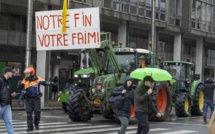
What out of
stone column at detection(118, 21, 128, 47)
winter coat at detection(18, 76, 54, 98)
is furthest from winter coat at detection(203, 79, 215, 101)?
stone column at detection(118, 21, 128, 47)

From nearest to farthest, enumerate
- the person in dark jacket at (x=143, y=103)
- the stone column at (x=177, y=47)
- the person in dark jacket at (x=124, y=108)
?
the person in dark jacket at (x=143, y=103) → the person in dark jacket at (x=124, y=108) → the stone column at (x=177, y=47)

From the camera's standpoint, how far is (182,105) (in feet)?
72.7

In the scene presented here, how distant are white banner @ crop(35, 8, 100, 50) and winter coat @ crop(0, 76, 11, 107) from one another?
21.9ft

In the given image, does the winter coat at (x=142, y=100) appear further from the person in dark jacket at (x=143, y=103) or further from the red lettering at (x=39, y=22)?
the red lettering at (x=39, y=22)

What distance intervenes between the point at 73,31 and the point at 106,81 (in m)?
2.32

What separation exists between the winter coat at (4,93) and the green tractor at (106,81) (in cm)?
670

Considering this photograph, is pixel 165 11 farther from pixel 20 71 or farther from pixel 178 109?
pixel 178 109

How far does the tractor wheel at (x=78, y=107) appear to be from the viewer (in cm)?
1806

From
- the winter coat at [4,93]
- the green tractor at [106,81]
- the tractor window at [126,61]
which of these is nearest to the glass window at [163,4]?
the green tractor at [106,81]

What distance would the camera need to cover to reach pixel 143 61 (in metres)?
19.9

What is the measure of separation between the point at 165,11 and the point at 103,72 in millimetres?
24490

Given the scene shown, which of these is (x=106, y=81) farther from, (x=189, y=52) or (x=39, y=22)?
(x=189, y=52)

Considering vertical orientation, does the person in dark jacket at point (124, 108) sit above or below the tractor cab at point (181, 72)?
below

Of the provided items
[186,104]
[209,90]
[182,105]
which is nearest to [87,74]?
[209,90]
